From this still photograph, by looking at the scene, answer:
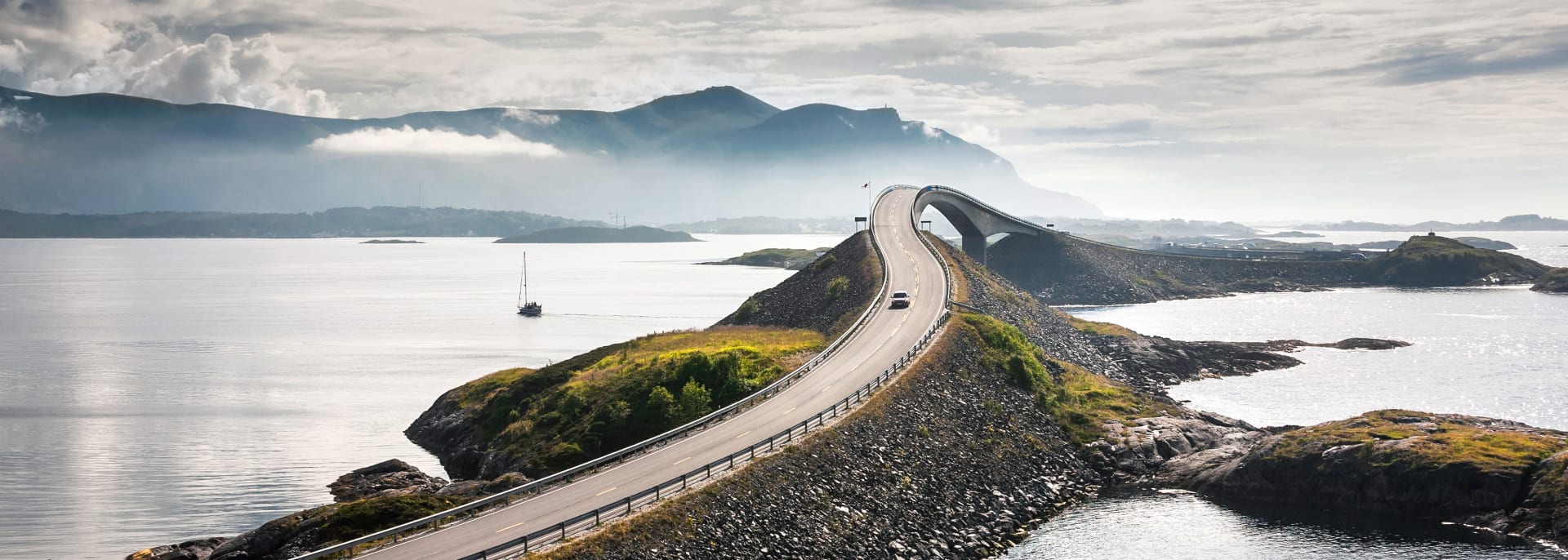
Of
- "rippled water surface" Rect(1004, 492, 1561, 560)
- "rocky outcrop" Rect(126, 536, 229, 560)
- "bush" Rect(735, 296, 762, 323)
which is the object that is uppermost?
"bush" Rect(735, 296, 762, 323)

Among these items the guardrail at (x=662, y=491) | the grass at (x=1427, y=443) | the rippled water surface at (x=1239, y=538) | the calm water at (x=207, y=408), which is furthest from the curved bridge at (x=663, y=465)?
the grass at (x=1427, y=443)

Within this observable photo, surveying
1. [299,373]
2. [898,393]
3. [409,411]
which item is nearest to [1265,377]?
[898,393]

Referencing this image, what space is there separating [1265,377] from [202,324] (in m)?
155

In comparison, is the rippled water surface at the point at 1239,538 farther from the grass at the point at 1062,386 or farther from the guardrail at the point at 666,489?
the grass at the point at 1062,386

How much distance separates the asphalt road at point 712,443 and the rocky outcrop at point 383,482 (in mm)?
13343

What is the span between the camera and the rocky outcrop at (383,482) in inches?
2509

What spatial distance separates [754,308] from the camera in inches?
4796

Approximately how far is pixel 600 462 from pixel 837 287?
66213mm

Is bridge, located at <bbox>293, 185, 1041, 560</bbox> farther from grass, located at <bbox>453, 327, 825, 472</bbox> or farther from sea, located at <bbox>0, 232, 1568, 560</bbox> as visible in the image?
sea, located at <bbox>0, 232, 1568, 560</bbox>

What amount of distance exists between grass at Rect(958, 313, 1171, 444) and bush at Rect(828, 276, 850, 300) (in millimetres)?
18914

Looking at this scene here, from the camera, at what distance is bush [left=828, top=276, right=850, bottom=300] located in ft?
385

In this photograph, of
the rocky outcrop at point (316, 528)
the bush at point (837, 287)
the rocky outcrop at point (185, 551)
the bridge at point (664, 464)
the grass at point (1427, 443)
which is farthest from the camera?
the bush at point (837, 287)

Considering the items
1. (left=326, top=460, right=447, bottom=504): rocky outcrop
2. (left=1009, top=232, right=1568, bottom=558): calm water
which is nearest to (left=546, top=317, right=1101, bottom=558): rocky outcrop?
(left=1009, top=232, right=1568, bottom=558): calm water

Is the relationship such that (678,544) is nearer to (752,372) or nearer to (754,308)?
(752,372)
